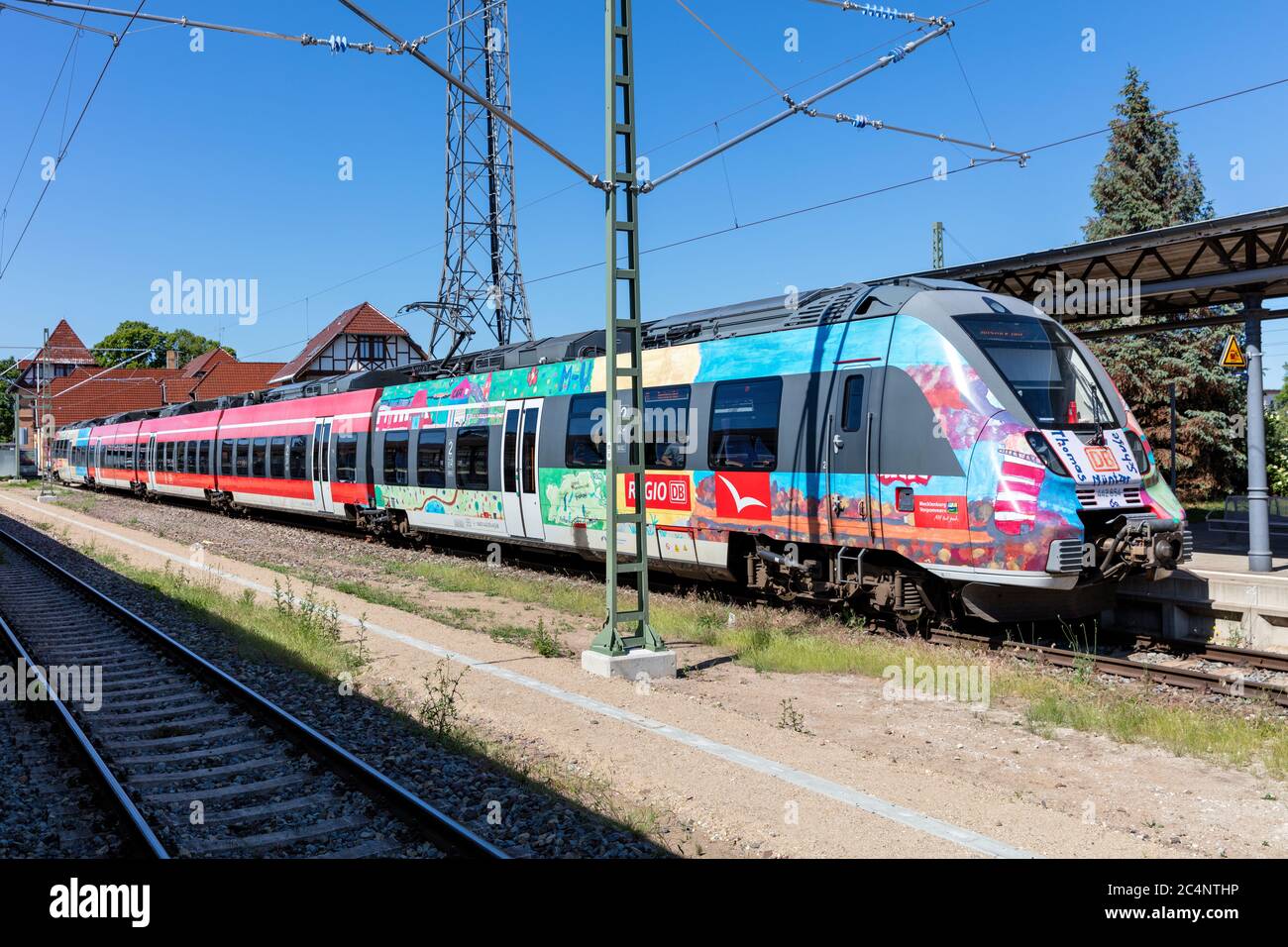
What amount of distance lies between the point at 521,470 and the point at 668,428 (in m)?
3.88

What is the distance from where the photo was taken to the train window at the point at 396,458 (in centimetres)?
2058

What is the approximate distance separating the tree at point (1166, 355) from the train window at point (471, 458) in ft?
71.3

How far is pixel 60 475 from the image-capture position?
61438 millimetres

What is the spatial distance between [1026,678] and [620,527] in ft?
21.3

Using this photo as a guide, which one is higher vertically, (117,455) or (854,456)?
(117,455)

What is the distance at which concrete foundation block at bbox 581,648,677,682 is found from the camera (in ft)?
33.0

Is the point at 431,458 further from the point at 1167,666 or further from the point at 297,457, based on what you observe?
the point at 1167,666

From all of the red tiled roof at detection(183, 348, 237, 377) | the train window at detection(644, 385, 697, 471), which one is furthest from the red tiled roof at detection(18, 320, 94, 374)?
the train window at detection(644, 385, 697, 471)

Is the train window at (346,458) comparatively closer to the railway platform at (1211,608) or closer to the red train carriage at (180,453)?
the red train carriage at (180,453)

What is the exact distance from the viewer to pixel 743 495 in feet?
40.9

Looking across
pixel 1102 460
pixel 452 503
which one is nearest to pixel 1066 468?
pixel 1102 460

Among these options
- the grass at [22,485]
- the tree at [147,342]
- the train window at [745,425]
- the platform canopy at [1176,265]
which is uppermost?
the tree at [147,342]

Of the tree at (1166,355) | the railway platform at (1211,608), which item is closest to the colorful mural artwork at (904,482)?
the railway platform at (1211,608)
